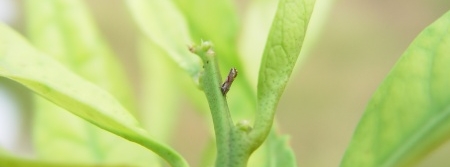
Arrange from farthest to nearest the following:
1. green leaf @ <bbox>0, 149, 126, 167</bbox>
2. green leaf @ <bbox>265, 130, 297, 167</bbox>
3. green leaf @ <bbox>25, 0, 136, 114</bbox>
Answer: green leaf @ <bbox>25, 0, 136, 114</bbox>
green leaf @ <bbox>265, 130, 297, 167</bbox>
green leaf @ <bbox>0, 149, 126, 167</bbox>

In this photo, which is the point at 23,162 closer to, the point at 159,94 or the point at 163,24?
the point at 163,24

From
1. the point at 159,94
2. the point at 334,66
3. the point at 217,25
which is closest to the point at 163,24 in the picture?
the point at 217,25

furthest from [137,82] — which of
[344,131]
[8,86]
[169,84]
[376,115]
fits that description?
[376,115]

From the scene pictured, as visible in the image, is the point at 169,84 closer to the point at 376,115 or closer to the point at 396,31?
the point at 376,115

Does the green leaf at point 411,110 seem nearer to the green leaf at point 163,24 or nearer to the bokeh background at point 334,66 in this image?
the green leaf at point 163,24

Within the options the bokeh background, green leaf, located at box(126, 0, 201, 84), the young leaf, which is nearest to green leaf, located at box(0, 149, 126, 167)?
the young leaf

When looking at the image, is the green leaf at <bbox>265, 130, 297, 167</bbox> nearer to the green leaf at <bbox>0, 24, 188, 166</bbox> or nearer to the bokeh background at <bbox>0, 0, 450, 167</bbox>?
the green leaf at <bbox>0, 24, 188, 166</bbox>
